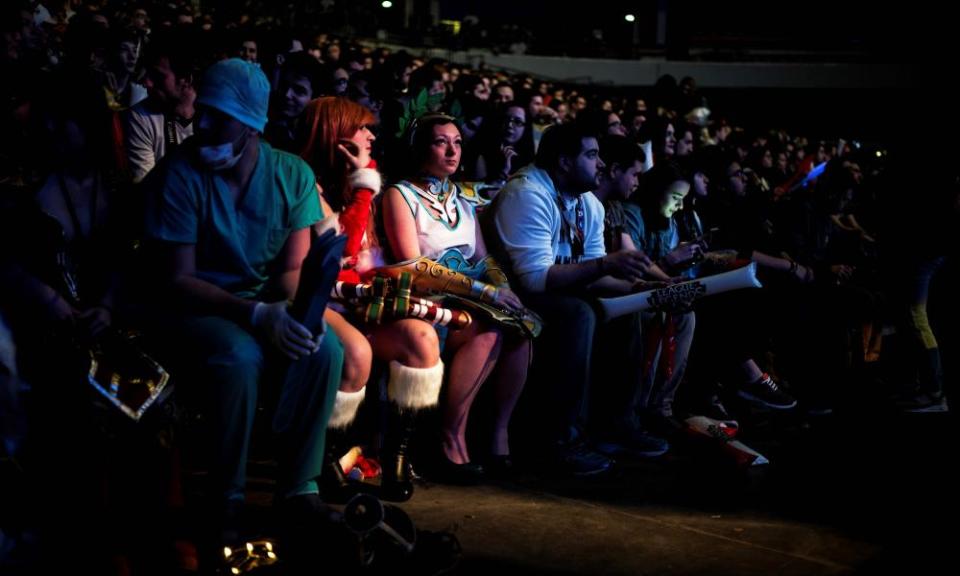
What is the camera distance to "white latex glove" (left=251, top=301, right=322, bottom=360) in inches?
107

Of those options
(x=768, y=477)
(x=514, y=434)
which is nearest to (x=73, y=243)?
(x=514, y=434)

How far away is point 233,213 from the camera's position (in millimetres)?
2914

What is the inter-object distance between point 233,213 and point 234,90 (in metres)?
0.38

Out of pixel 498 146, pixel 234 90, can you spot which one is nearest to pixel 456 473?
pixel 234 90

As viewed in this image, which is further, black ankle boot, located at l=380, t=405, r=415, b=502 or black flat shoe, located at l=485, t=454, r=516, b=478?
black flat shoe, located at l=485, t=454, r=516, b=478

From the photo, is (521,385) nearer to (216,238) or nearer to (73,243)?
(216,238)

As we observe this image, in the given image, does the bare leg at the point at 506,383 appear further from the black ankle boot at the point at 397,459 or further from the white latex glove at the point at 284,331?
the white latex glove at the point at 284,331

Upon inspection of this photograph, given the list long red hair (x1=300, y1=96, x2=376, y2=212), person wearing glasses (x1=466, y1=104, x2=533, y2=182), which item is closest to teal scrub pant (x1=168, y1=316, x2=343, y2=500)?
long red hair (x1=300, y1=96, x2=376, y2=212)

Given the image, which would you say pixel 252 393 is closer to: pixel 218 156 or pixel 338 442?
pixel 218 156

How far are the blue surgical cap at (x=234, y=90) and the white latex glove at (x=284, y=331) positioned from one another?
1.93 feet

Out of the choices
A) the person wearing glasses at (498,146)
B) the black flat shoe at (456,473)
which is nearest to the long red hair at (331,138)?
the black flat shoe at (456,473)

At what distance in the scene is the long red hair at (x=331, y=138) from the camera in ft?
12.1

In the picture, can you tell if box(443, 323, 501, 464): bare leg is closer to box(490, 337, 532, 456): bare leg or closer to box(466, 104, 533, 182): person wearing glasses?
box(490, 337, 532, 456): bare leg

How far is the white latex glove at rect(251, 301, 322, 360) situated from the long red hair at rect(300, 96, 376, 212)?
1.00 m
